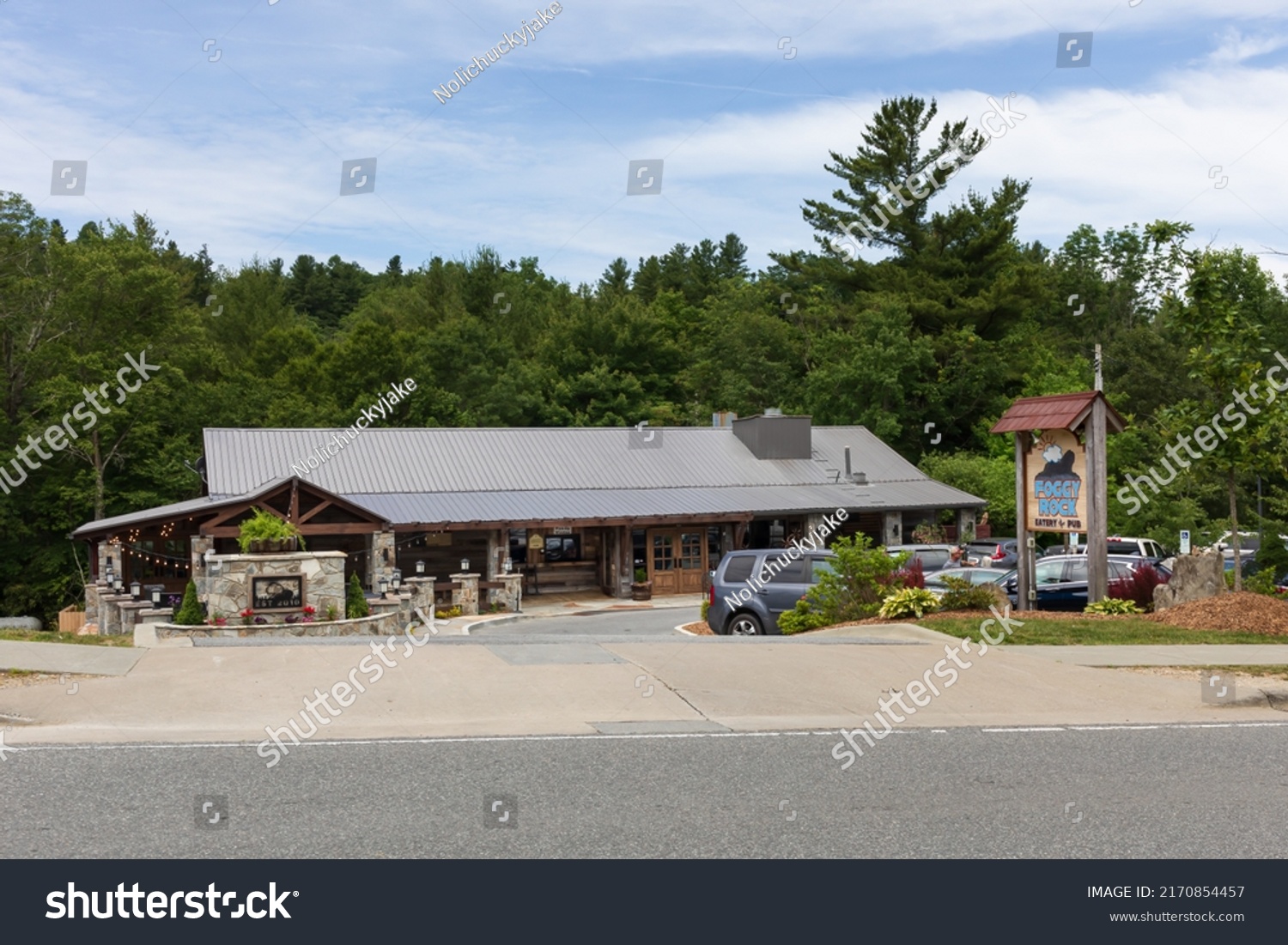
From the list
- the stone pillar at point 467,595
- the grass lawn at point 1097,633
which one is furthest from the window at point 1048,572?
the stone pillar at point 467,595

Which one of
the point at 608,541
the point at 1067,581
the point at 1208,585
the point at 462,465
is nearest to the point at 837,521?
the point at 608,541

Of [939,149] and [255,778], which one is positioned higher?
[939,149]

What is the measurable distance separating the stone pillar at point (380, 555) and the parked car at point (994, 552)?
14.2m

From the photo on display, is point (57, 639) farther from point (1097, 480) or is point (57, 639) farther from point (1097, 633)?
point (1097, 480)

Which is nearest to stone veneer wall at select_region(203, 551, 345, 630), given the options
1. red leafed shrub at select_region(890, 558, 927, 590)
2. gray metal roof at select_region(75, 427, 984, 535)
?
gray metal roof at select_region(75, 427, 984, 535)

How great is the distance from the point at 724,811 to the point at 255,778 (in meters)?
3.20

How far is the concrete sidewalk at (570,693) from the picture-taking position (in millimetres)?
10516

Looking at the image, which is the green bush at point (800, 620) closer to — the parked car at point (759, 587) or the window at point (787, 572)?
the parked car at point (759, 587)

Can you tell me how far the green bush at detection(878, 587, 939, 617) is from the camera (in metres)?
18.1

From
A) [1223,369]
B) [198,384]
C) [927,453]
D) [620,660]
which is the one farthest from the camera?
[927,453]

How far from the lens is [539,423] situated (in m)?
57.6

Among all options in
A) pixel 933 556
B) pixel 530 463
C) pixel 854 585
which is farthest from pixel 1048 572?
pixel 530 463

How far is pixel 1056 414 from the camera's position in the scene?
1944 cm

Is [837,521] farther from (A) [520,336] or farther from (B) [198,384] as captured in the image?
(A) [520,336]
